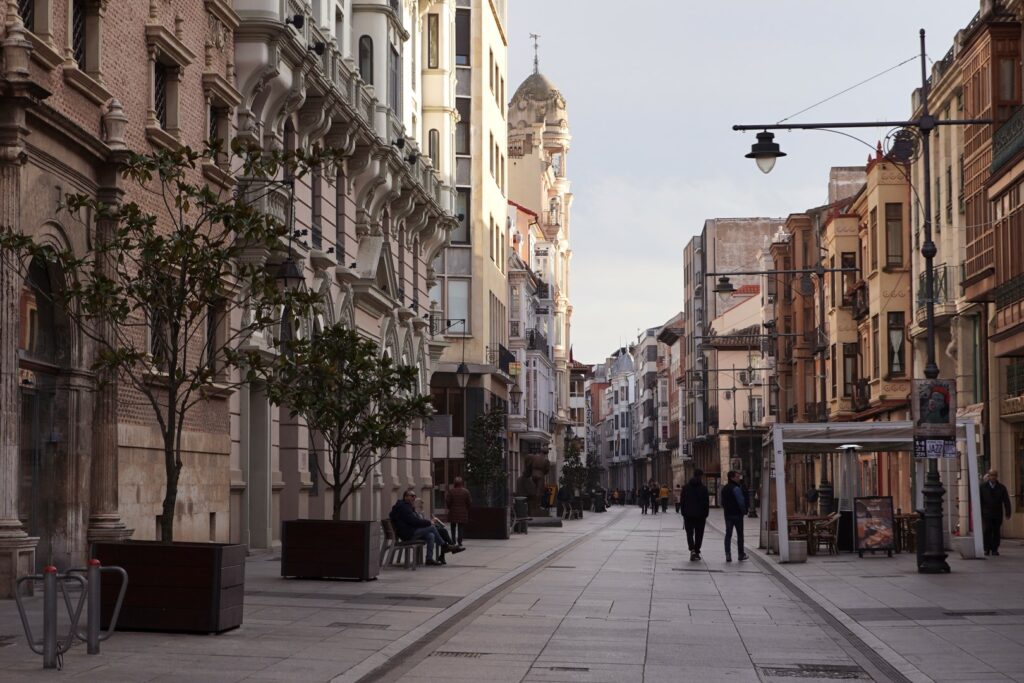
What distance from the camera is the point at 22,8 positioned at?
65.1 ft

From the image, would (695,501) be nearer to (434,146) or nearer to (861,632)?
(861,632)

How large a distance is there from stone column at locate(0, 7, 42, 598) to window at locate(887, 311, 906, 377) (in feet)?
131

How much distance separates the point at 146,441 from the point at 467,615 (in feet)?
22.4

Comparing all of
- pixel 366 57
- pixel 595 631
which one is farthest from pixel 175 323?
pixel 366 57

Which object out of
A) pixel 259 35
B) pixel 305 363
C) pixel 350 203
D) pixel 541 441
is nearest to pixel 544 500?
pixel 541 441

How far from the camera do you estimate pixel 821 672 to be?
13.6m

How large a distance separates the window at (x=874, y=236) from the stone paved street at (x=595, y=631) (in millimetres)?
28622

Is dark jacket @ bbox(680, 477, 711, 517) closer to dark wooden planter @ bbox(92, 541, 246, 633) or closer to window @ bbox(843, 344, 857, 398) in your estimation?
dark wooden planter @ bbox(92, 541, 246, 633)

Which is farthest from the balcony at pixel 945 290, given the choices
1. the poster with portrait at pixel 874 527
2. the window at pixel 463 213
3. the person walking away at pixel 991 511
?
the window at pixel 463 213

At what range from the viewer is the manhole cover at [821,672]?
1337 cm

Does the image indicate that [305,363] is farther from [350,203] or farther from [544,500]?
[544,500]

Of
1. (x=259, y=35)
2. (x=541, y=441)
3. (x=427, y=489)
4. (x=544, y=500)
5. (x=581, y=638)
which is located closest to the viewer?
(x=581, y=638)

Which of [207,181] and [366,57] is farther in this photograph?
[366,57]

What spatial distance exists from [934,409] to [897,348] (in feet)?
94.9
